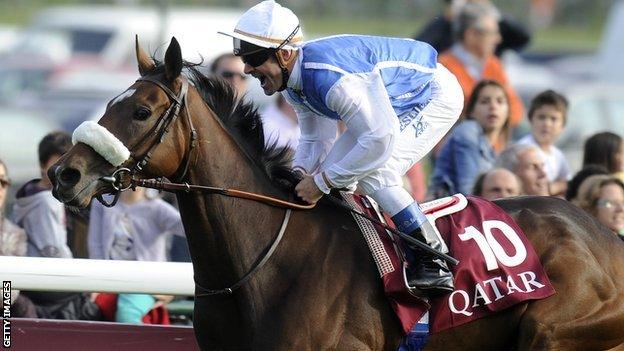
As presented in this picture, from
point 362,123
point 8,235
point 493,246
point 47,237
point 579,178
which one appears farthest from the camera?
point 579,178

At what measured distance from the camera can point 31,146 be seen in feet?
45.5

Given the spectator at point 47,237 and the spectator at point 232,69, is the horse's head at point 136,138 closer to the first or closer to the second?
the spectator at point 47,237

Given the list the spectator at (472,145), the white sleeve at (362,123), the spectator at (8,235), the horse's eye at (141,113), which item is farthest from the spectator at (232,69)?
the horse's eye at (141,113)

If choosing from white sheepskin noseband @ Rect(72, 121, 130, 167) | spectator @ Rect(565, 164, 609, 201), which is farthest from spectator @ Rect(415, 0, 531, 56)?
white sheepskin noseband @ Rect(72, 121, 130, 167)

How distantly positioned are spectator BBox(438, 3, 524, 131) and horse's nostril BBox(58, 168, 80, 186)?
514 centimetres

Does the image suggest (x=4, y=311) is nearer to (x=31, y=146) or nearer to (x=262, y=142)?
(x=262, y=142)

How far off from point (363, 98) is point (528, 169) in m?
2.93

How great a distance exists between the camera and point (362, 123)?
15.9 feet

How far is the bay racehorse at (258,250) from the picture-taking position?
4723mm

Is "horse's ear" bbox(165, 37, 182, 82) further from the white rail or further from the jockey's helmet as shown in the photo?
the white rail

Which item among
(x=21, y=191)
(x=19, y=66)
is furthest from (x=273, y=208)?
(x=19, y=66)

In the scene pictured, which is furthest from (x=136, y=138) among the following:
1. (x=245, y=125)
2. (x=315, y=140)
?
(x=315, y=140)

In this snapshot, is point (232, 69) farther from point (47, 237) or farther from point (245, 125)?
point (245, 125)

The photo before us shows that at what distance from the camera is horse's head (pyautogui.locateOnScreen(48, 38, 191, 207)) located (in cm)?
460
